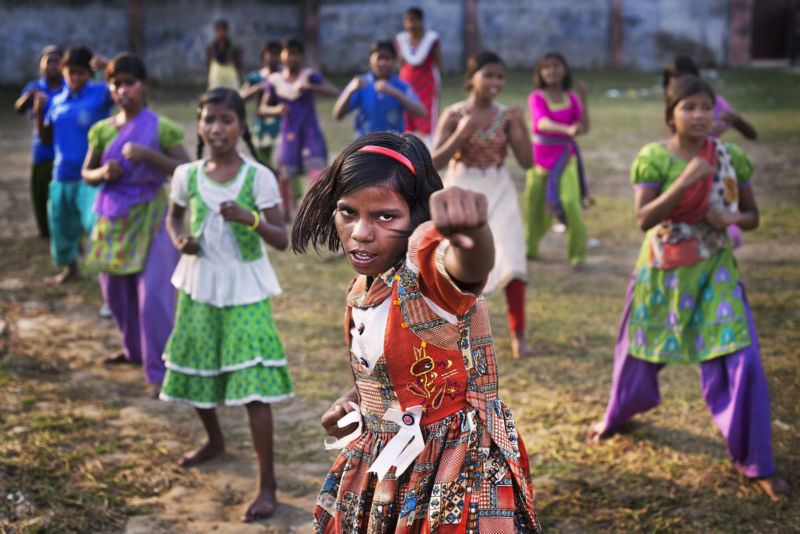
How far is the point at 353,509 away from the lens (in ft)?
7.62

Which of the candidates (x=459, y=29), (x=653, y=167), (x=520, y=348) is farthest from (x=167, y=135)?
(x=459, y=29)

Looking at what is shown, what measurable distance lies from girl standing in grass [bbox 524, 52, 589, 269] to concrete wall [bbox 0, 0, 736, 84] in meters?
15.9

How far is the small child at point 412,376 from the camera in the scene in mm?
2125

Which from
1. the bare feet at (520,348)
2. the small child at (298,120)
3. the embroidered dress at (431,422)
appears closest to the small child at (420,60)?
the small child at (298,120)

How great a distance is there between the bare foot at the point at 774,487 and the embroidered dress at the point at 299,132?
592cm

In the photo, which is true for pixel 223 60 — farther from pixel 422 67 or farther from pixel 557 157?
pixel 557 157

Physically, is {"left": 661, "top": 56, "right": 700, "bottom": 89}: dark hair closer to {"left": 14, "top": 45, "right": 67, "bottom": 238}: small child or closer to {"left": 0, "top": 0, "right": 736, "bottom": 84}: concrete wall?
{"left": 14, "top": 45, "right": 67, "bottom": 238}: small child

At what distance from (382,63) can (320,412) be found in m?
3.75

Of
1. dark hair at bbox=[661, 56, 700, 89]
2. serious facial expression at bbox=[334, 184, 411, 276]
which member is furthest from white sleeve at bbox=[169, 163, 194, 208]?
dark hair at bbox=[661, 56, 700, 89]

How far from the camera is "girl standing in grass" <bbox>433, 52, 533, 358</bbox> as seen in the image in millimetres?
5480

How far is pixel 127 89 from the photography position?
5.04 meters

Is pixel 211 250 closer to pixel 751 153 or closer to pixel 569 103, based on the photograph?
pixel 569 103

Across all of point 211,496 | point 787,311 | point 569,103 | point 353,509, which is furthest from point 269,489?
point 569,103

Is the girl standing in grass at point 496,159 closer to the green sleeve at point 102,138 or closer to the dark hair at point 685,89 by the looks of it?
the dark hair at point 685,89
